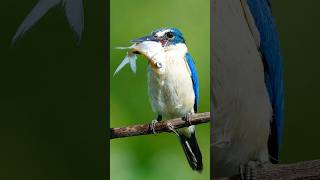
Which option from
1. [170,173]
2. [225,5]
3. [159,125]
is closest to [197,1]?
[225,5]

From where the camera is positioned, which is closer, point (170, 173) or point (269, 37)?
point (170, 173)

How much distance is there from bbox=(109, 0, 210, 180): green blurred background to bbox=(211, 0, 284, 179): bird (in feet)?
0.64

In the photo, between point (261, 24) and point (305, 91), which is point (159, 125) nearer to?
point (261, 24)

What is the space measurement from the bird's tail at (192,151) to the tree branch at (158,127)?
7 centimetres

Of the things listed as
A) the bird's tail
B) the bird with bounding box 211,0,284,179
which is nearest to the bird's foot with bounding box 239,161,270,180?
the bird with bounding box 211,0,284,179

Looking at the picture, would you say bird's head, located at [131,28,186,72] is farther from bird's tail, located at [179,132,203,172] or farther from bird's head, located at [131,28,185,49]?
bird's tail, located at [179,132,203,172]

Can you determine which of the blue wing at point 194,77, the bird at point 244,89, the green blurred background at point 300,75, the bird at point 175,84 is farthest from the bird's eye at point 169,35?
the green blurred background at point 300,75
